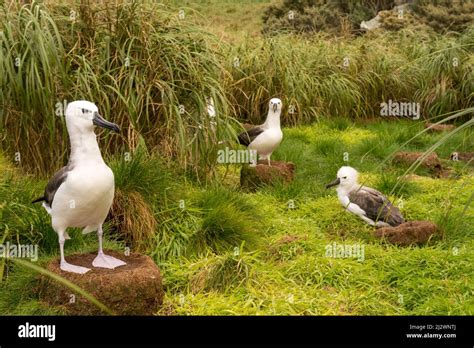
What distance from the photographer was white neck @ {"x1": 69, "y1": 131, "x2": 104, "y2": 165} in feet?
10.5

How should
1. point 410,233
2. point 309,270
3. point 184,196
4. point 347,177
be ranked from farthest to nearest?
point 347,177, point 184,196, point 410,233, point 309,270

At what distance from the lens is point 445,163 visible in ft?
23.4

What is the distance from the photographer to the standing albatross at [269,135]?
19.6 ft

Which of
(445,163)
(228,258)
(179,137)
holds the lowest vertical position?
(445,163)

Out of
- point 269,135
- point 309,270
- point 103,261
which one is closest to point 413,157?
point 269,135

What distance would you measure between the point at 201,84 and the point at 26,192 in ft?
5.76

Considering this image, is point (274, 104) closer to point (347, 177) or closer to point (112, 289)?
point (347, 177)

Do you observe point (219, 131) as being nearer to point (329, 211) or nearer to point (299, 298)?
point (329, 211)

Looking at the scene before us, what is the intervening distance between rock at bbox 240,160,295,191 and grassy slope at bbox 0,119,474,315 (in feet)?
0.73

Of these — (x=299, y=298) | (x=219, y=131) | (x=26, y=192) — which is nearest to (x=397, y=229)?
(x=299, y=298)

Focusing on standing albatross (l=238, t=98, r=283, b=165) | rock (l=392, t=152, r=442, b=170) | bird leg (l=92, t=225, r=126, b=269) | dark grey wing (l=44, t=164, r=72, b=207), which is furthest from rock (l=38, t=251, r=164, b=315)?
rock (l=392, t=152, r=442, b=170)

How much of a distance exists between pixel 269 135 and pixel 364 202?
141 centimetres

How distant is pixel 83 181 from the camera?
3.15 metres

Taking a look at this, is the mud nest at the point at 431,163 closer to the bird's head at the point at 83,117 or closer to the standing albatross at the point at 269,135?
the standing albatross at the point at 269,135
